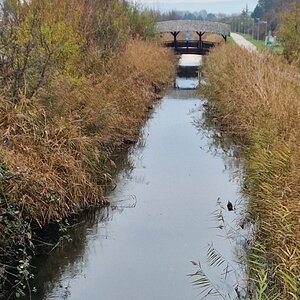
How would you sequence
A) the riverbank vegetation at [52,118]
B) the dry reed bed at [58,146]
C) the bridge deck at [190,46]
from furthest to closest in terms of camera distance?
the bridge deck at [190,46] → the dry reed bed at [58,146] → the riverbank vegetation at [52,118]

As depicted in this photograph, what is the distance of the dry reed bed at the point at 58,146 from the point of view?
700 cm

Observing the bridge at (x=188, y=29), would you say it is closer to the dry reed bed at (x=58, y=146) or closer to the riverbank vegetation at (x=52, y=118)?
the riverbank vegetation at (x=52, y=118)

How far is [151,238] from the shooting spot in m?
7.81

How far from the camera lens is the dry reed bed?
7004mm

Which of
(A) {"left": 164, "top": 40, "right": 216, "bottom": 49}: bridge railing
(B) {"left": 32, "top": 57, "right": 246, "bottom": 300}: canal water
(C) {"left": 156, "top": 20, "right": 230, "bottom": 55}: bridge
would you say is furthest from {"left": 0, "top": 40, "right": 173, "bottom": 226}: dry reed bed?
(C) {"left": 156, "top": 20, "right": 230, "bottom": 55}: bridge

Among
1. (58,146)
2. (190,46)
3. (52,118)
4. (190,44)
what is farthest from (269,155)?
(190,44)

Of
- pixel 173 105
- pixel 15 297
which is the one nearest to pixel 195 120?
pixel 173 105

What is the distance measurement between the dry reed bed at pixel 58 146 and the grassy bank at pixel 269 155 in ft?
7.60

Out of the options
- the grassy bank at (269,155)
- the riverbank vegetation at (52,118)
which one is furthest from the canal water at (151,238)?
the grassy bank at (269,155)

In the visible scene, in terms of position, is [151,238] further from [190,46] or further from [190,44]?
[190,44]

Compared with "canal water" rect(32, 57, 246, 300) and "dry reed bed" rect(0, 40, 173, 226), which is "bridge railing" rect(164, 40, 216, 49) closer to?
"dry reed bed" rect(0, 40, 173, 226)

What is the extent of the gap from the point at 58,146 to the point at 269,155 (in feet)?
9.26

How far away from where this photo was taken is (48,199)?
23.5ft

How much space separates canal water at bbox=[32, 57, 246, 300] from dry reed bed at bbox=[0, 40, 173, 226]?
47 centimetres
